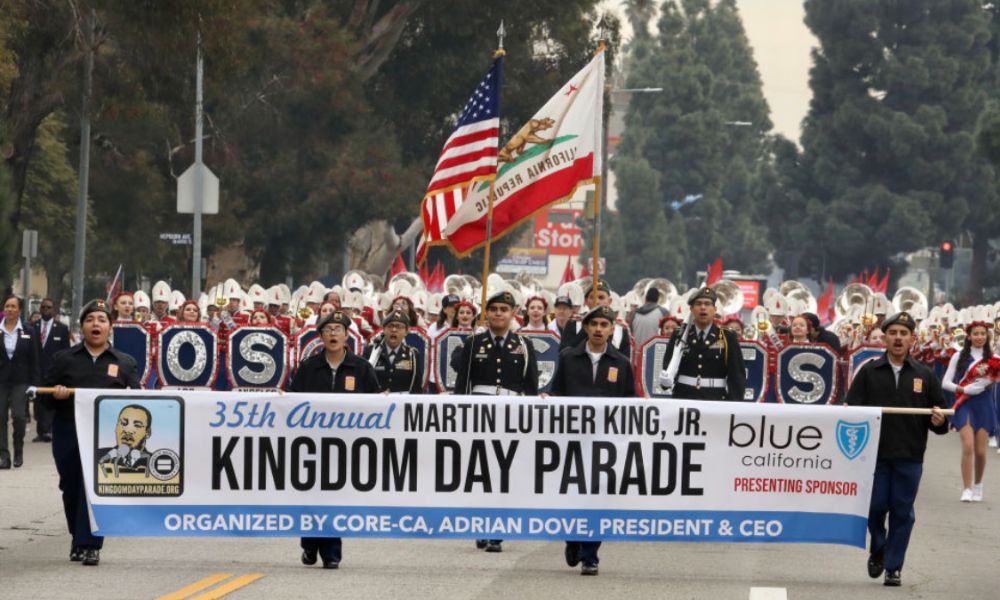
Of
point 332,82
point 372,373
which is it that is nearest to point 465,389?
point 372,373

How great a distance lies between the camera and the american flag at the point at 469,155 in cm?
1812

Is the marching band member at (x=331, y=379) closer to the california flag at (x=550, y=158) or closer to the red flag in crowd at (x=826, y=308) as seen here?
the california flag at (x=550, y=158)

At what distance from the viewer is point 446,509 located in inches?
484

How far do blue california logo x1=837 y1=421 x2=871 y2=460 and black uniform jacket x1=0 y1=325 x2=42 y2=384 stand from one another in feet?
34.1

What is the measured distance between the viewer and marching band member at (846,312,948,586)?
12211 mm

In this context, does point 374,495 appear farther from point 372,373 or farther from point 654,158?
point 654,158

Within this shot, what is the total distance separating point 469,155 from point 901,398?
22.0 feet

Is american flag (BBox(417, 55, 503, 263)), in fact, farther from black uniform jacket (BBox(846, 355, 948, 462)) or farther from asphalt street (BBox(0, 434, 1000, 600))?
black uniform jacket (BBox(846, 355, 948, 462))

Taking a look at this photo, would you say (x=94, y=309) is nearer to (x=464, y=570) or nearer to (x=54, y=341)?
(x=464, y=570)

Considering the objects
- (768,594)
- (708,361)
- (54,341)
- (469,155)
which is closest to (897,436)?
(768,594)

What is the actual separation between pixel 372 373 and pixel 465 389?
971 millimetres

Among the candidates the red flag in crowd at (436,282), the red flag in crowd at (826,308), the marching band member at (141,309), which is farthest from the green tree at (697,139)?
the marching band member at (141,309)

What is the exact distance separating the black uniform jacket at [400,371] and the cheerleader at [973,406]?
504 cm

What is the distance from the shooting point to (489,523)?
485 inches
